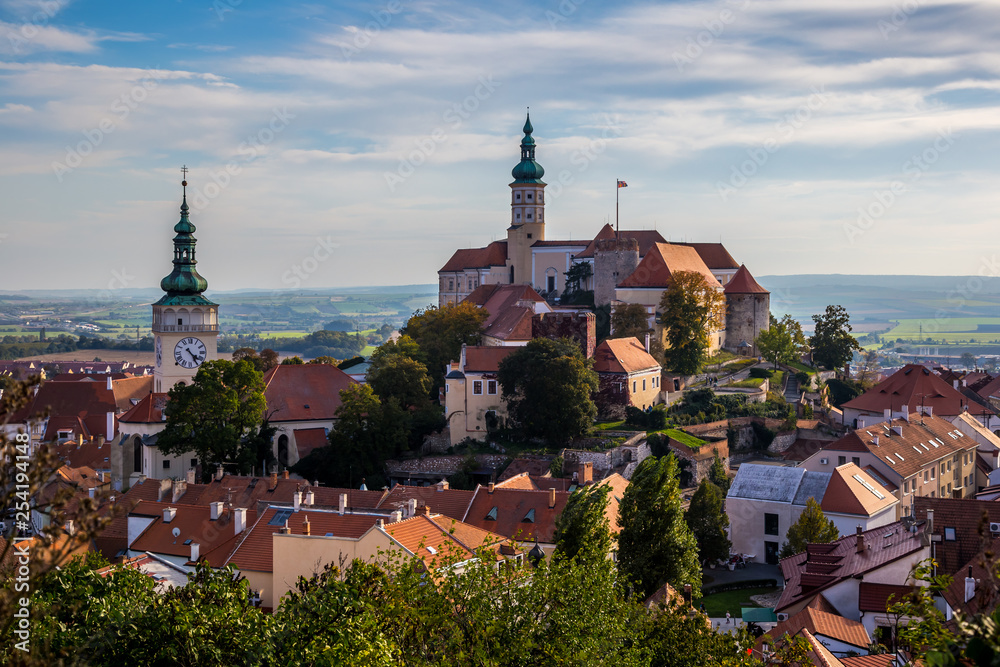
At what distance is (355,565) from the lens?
19.9m

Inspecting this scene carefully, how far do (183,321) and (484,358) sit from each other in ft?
56.4

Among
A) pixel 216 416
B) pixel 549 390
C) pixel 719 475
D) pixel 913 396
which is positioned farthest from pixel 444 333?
pixel 913 396

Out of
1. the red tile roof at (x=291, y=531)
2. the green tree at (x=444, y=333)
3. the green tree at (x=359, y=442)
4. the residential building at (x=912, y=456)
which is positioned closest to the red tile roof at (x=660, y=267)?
the green tree at (x=444, y=333)

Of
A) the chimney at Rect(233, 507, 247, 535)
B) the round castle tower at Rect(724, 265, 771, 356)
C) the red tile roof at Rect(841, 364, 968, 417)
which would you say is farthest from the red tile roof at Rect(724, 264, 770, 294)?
the chimney at Rect(233, 507, 247, 535)

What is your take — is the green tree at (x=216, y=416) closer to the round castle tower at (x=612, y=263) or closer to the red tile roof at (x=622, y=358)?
the red tile roof at (x=622, y=358)

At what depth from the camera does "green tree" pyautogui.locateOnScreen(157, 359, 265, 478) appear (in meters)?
50.6

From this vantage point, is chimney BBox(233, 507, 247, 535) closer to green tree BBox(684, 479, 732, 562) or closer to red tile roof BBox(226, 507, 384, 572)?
red tile roof BBox(226, 507, 384, 572)

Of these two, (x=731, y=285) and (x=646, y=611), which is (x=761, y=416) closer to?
(x=731, y=285)

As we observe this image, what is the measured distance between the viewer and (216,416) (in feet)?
168

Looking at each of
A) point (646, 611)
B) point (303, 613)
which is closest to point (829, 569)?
point (646, 611)

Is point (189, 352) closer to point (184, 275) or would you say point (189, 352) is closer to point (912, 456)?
point (184, 275)

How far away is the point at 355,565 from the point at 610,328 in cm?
4991

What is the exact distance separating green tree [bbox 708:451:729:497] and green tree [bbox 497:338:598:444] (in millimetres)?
6438

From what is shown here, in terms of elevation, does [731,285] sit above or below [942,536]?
above
